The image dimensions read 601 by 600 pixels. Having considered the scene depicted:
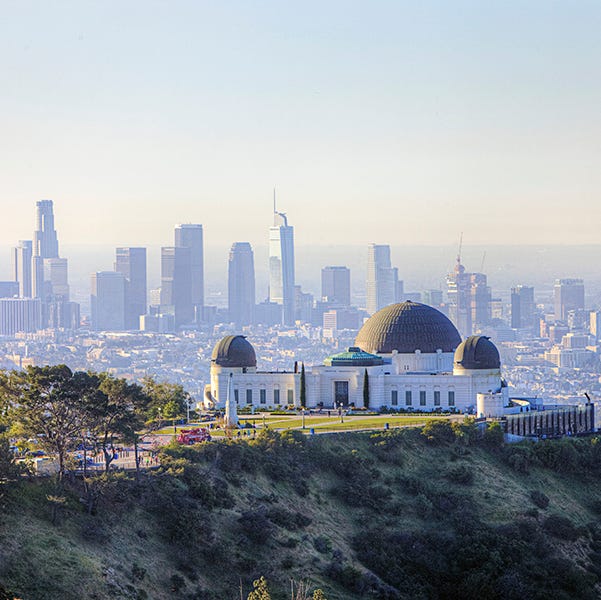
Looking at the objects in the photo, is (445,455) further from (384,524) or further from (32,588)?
(32,588)

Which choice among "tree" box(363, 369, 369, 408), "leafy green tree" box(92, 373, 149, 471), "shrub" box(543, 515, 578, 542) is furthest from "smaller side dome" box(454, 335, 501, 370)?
"leafy green tree" box(92, 373, 149, 471)

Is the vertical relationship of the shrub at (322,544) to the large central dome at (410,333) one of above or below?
below

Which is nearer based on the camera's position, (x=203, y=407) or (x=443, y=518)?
(x=443, y=518)

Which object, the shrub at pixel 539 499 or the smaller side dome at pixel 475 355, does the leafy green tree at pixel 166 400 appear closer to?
the smaller side dome at pixel 475 355

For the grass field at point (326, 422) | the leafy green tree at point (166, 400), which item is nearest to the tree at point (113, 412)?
the grass field at point (326, 422)

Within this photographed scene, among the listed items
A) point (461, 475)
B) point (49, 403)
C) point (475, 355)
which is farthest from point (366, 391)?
point (49, 403)

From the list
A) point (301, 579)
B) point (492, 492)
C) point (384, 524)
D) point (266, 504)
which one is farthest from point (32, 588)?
point (492, 492)

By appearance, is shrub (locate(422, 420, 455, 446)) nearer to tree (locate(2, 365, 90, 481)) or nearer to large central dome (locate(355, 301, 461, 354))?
large central dome (locate(355, 301, 461, 354))
